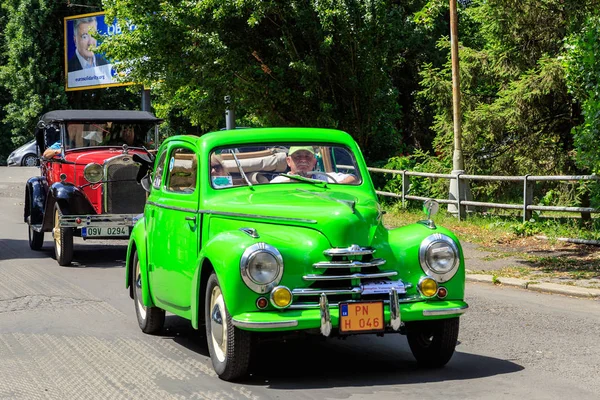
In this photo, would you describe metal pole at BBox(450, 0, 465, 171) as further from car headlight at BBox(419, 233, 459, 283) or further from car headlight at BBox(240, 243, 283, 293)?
car headlight at BBox(240, 243, 283, 293)

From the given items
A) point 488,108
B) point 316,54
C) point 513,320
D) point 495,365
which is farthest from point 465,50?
point 495,365

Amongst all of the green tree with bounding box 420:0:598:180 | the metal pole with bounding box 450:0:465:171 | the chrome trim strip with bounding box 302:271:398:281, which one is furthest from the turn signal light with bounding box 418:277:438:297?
the green tree with bounding box 420:0:598:180

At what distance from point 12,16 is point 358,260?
45.0 meters

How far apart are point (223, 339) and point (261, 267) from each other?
0.65 meters

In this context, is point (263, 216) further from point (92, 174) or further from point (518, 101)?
point (518, 101)

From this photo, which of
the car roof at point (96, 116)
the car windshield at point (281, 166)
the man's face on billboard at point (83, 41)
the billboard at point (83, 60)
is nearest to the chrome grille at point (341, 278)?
the car windshield at point (281, 166)

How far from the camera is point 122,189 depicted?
15180 mm

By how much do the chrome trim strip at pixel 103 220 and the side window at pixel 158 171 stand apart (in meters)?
5.22

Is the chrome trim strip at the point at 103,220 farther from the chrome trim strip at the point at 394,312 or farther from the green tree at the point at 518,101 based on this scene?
the green tree at the point at 518,101

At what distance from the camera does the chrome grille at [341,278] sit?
6828 mm

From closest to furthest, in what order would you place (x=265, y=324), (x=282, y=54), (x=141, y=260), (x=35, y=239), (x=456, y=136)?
(x=265, y=324) < (x=141, y=260) < (x=35, y=239) < (x=456, y=136) < (x=282, y=54)

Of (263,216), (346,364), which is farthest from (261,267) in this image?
(346,364)

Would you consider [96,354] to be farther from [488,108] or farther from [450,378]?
[488,108]

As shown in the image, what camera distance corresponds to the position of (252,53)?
24625 millimetres
